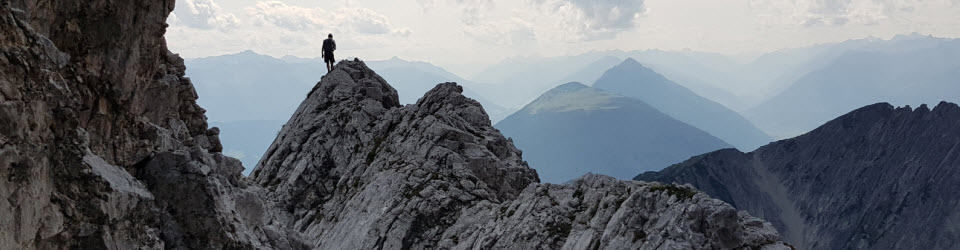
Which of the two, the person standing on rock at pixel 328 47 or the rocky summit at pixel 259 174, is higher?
the person standing on rock at pixel 328 47

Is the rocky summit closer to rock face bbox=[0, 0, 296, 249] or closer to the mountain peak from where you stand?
rock face bbox=[0, 0, 296, 249]

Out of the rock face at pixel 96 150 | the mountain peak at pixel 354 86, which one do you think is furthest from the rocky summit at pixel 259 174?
the mountain peak at pixel 354 86

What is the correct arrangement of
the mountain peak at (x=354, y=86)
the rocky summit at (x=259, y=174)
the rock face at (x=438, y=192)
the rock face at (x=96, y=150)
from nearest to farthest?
the rock face at (x=96, y=150) → the rocky summit at (x=259, y=174) → the rock face at (x=438, y=192) → the mountain peak at (x=354, y=86)

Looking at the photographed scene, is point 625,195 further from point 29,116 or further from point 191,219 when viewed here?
point 29,116

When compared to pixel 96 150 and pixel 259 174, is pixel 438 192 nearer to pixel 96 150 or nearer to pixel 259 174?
pixel 259 174

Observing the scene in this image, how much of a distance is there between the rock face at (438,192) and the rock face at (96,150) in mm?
8144

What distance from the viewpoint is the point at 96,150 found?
15.7m

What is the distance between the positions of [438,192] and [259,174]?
66.7 ft

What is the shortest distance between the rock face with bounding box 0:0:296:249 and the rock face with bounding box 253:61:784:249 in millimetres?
8144

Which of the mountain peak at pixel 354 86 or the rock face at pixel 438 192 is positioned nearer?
the rock face at pixel 438 192

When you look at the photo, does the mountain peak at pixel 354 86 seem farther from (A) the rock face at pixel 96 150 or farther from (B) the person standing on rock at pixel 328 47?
(A) the rock face at pixel 96 150

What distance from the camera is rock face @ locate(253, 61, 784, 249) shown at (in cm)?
3162

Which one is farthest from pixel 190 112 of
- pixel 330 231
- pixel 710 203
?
pixel 710 203

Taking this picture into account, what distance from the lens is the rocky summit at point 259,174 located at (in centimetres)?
1321
